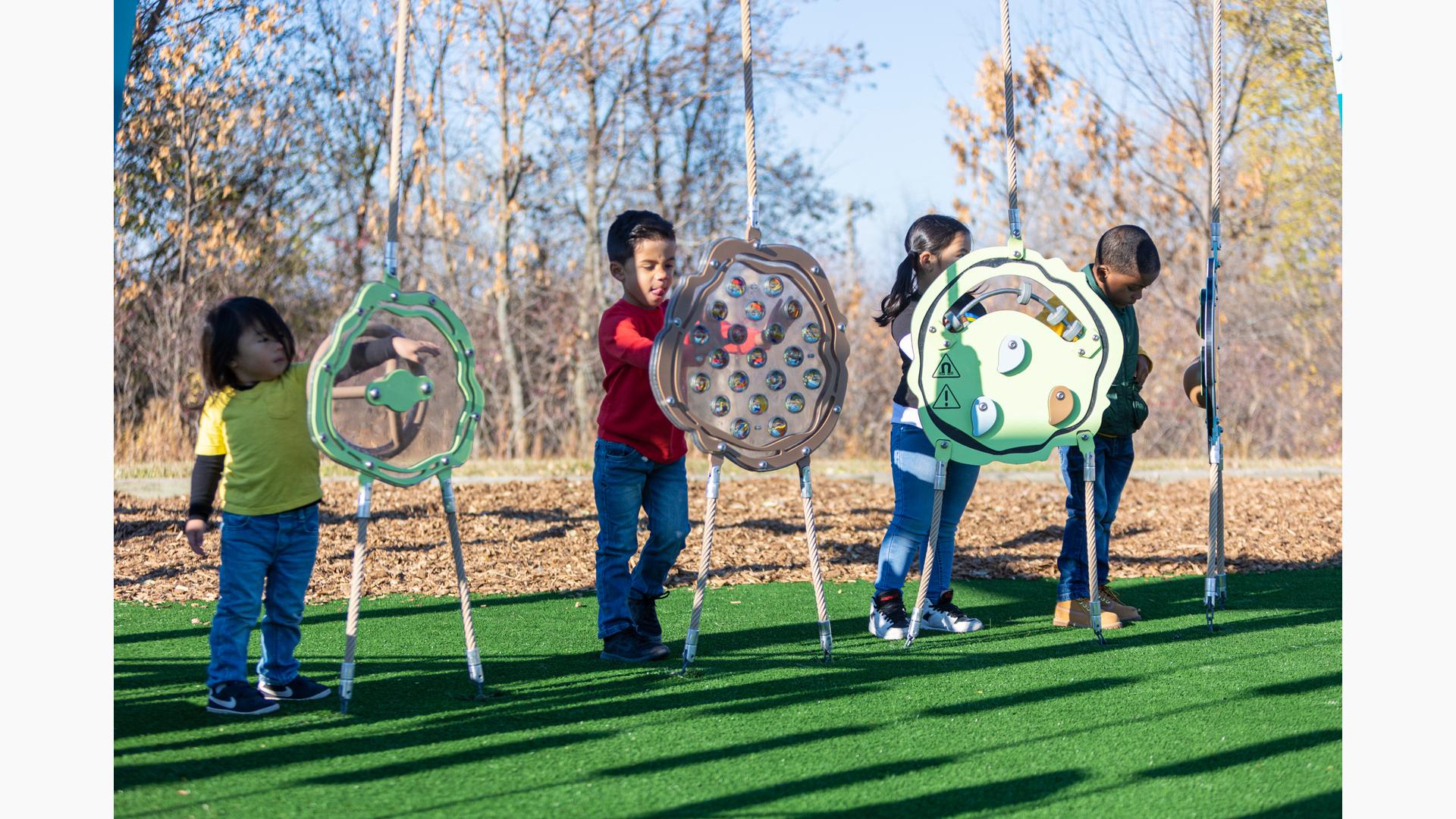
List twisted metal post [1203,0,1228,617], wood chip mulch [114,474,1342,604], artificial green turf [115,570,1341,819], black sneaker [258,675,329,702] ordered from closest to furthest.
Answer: artificial green turf [115,570,1341,819], black sneaker [258,675,329,702], twisted metal post [1203,0,1228,617], wood chip mulch [114,474,1342,604]

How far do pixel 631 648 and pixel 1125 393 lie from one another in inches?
85.7

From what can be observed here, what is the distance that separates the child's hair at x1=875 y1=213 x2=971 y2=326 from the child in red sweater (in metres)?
0.92

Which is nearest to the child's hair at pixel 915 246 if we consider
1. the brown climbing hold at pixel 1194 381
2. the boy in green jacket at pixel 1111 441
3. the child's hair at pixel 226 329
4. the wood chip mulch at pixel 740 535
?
the boy in green jacket at pixel 1111 441

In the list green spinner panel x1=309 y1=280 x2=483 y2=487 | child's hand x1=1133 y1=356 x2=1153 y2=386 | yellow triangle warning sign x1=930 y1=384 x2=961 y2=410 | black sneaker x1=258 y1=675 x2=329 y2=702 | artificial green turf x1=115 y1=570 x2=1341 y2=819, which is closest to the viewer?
artificial green turf x1=115 y1=570 x2=1341 y2=819

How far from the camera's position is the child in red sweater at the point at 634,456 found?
419 centimetres

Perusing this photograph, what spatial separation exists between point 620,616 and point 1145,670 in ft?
5.89

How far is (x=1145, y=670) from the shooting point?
410cm

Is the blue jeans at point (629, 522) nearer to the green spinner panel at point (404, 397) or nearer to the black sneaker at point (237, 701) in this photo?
the green spinner panel at point (404, 397)

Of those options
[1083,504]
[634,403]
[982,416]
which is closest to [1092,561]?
[1083,504]

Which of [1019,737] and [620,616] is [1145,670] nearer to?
[1019,737]

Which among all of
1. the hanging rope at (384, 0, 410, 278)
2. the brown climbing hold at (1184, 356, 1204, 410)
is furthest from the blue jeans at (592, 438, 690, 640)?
the brown climbing hold at (1184, 356, 1204, 410)

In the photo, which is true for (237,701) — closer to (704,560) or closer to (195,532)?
(195,532)

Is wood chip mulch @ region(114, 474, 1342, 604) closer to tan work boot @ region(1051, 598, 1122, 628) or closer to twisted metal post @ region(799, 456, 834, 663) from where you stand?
Answer: tan work boot @ region(1051, 598, 1122, 628)

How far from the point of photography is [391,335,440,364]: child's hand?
3.51 metres
